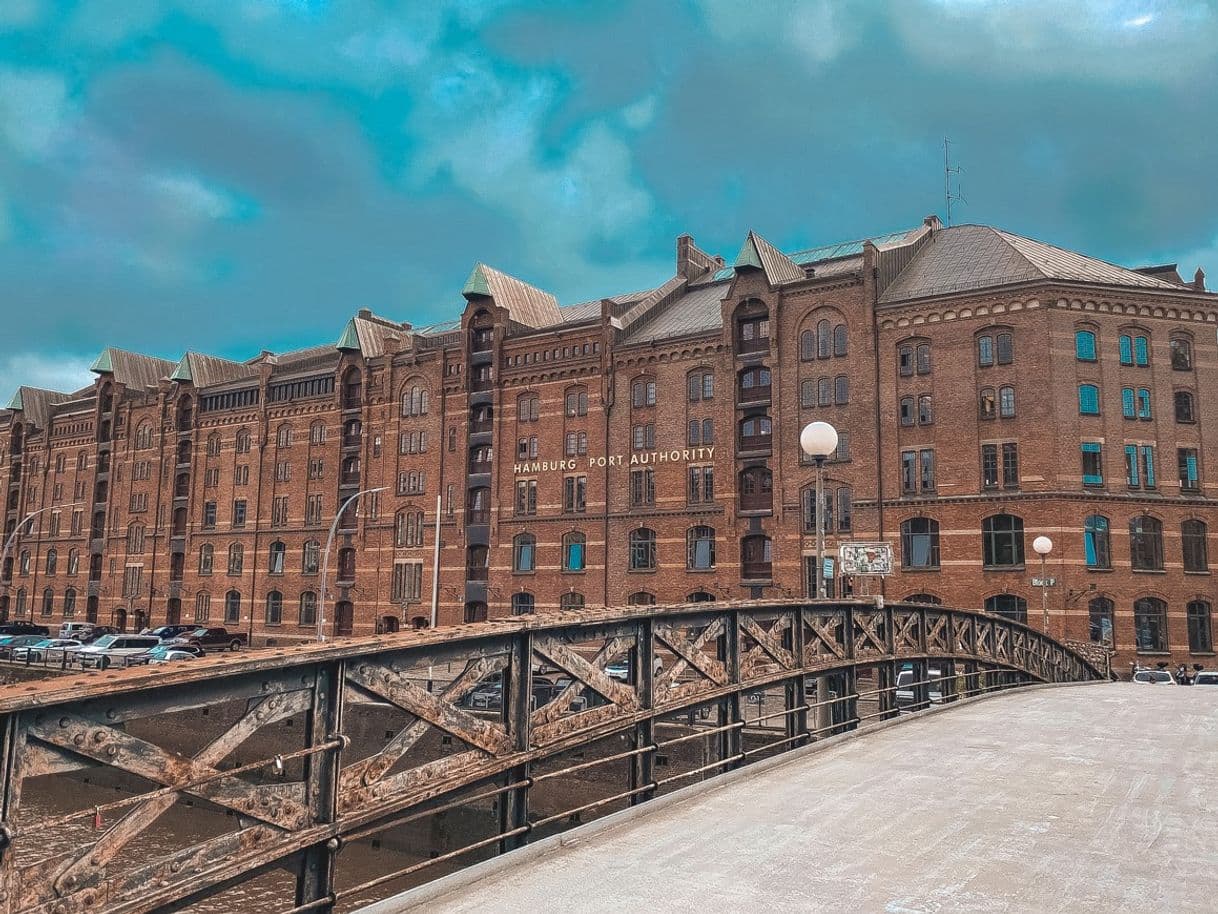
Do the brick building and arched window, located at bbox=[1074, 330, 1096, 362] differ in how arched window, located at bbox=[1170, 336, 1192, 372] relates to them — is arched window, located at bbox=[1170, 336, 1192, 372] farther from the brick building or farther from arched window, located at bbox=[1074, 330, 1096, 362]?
arched window, located at bbox=[1074, 330, 1096, 362]

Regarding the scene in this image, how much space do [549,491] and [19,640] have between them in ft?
108

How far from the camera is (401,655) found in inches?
237

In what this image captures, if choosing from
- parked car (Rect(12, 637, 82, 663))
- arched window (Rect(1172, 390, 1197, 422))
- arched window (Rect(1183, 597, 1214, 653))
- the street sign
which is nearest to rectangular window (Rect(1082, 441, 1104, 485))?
arched window (Rect(1172, 390, 1197, 422))

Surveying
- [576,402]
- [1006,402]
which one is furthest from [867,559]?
[576,402]

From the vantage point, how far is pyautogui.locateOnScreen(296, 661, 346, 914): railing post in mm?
5410

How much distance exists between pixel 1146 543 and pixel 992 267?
525 inches

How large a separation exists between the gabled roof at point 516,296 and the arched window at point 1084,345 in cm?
2906

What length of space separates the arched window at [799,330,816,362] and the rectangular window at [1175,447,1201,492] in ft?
50.5

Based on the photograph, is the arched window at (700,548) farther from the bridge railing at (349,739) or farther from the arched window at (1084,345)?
the bridge railing at (349,739)

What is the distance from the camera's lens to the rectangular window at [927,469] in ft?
130

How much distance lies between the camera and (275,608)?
58938 millimetres

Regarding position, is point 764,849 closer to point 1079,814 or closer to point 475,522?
point 1079,814

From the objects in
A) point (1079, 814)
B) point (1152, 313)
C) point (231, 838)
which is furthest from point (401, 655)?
point (1152, 313)

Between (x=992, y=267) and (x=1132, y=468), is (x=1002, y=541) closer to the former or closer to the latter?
(x=1132, y=468)
